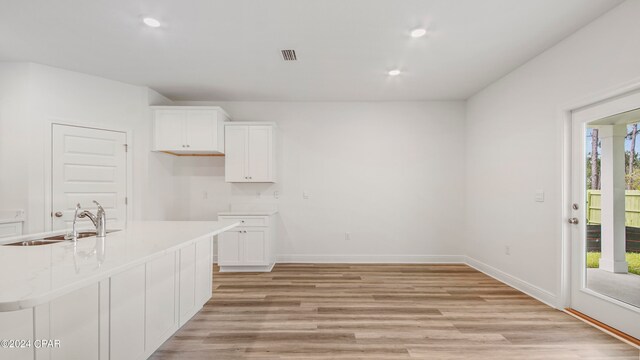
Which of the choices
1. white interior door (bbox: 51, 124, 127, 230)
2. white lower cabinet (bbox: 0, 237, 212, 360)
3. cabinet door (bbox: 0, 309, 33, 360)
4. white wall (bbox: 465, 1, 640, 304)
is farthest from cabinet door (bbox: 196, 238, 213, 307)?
white wall (bbox: 465, 1, 640, 304)

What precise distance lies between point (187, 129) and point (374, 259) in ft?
11.5

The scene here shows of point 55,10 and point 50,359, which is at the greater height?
point 55,10

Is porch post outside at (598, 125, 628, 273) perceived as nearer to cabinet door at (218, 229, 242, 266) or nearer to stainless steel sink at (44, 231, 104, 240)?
cabinet door at (218, 229, 242, 266)

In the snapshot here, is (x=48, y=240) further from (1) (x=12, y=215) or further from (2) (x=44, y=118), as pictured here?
(2) (x=44, y=118)

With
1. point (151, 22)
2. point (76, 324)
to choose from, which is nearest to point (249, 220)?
point (151, 22)

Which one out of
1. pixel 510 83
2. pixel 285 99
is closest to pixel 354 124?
pixel 285 99

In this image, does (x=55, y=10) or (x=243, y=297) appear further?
(x=243, y=297)

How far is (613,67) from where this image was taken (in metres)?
2.35

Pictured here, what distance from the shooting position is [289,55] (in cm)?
317

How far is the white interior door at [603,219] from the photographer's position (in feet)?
7.72

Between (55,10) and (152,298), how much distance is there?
2454 mm

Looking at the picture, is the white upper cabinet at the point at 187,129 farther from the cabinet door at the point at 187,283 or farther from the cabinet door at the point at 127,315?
the cabinet door at the point at 127,315

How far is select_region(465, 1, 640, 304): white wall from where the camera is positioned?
7.85 ft

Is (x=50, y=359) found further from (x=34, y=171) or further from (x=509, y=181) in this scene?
(x=509, y=181)
